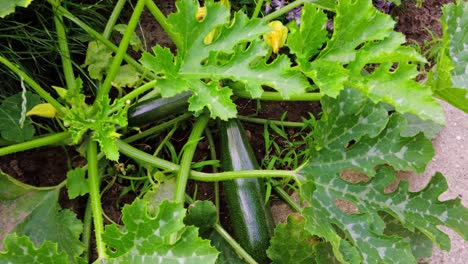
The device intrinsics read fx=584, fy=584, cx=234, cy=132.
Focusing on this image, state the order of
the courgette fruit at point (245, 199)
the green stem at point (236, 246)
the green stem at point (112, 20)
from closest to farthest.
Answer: the green stem at point (236, 246), the courgette fruit at point (245, 199), the green stem at point (112, 20)

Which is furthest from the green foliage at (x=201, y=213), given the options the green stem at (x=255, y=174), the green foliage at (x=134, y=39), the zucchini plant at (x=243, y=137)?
the green foliage at (x=134, y=39)

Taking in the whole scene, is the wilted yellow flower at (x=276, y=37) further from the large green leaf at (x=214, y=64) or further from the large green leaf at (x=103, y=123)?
the large green leaf at (x=103, y=123)

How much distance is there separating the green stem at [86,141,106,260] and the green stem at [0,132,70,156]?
112 millimetres

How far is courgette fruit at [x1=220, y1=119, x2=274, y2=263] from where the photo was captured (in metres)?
2.30

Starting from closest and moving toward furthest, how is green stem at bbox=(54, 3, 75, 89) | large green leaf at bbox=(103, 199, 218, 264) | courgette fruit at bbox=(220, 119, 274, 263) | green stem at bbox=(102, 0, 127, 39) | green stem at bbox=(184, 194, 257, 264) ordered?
large green leaf at bbox=(103, 199, 218, 264) → green stem at bbox=(184, 194, 257, 264) → courgette fruit at bbox=(220, 119, 274, 263) → green stem at bbox=(54, 3, 75, 89) → green stem at bbox=(102, 0, 127, 39)

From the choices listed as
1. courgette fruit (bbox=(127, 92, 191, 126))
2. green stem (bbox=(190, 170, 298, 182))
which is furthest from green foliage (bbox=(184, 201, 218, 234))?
courgette fruit (bbox=(127, 92, 191, 126))

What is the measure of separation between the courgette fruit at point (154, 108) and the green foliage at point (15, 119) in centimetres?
40

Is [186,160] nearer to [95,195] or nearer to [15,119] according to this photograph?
[95,195]

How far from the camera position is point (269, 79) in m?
1.86

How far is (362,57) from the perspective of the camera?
1894 millimetres

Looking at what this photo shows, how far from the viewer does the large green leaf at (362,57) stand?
1819mm

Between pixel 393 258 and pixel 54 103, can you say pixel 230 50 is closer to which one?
pixel 54 103

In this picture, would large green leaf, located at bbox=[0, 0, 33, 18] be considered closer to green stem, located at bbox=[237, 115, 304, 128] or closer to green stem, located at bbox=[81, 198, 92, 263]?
green stem, located at bbox=[81, 198, 92, 263]

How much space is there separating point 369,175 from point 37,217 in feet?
4.21
